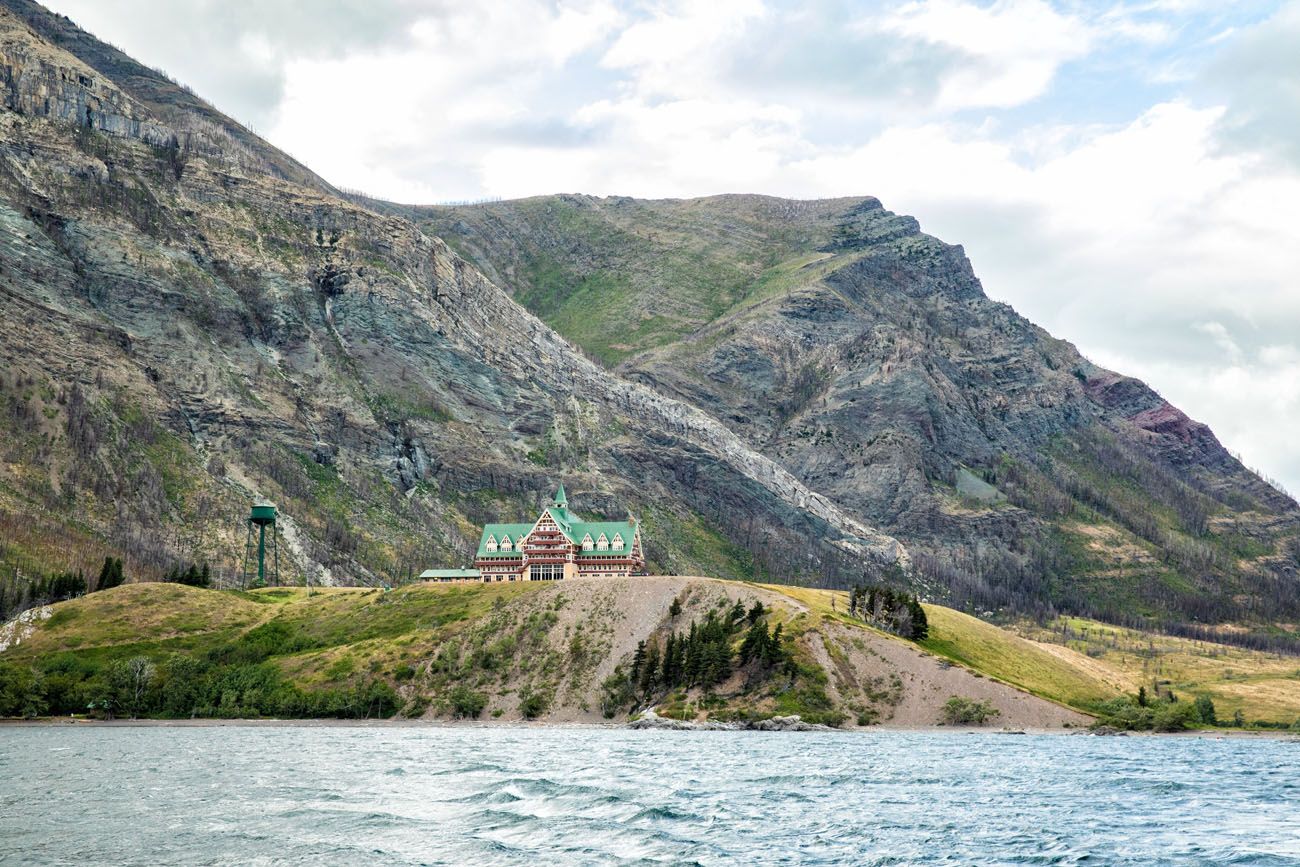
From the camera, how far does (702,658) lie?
184 m

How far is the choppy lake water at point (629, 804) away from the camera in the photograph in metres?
60.7

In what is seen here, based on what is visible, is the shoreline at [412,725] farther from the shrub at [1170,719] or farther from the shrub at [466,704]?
the shrub at [1170,719]

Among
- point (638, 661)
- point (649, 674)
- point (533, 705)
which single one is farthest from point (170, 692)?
point (649, 674)

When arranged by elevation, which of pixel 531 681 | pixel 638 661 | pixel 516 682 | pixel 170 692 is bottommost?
pixel 170 692

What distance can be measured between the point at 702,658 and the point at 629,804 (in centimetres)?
10819

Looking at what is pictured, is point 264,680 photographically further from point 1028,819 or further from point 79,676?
point 1028,819

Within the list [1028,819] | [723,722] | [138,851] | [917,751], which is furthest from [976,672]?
[138,851]

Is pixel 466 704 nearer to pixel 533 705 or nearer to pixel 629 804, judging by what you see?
pixel 533 705

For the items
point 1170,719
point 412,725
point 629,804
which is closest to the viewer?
point 629,804

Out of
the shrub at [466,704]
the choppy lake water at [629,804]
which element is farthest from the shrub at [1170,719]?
the shrub at [466,704]

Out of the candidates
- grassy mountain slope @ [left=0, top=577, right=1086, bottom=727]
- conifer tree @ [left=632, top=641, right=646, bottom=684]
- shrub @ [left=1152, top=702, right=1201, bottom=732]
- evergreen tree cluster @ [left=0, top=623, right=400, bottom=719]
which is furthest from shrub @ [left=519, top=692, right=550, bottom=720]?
shrub @ [left=1152, top=702, right=1201, bottom=732]

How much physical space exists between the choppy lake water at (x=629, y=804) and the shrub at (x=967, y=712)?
140 ft

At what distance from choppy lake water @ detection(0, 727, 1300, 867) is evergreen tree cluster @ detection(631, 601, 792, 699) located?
4727cm

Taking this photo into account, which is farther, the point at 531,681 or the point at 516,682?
the point at 516,682
